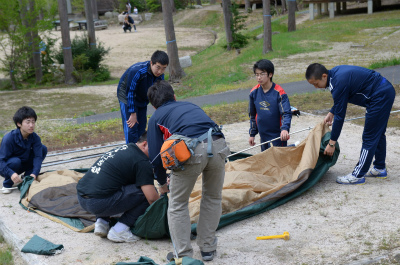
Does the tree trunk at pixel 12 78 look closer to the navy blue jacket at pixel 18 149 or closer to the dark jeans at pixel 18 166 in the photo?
the dark jeans at pixel 18 166

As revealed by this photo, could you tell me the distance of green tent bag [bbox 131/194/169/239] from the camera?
4.32 metres

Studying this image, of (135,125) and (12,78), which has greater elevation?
(135,125)

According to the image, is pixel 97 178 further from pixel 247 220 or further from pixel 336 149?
pixel 336 149

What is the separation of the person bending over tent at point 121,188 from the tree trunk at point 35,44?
59.7 feet

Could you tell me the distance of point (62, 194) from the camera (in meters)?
5.68

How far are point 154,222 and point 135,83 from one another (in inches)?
88.5

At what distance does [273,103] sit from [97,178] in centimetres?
239

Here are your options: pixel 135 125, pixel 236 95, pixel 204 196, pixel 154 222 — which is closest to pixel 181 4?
pixel 236 95

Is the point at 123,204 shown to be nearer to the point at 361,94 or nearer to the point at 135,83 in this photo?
the point at 135,83

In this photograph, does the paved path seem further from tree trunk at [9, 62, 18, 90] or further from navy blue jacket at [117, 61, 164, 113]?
tree trunk at [9, 62, 18, 90]

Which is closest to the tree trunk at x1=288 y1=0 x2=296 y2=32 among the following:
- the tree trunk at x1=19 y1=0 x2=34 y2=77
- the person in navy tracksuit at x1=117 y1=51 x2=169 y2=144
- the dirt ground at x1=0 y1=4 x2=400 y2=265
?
the tree trunk at x1=19 y1=0 x2=34 y2=77

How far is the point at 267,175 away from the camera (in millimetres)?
5719

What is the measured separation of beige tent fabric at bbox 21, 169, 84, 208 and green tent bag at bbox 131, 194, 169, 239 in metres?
1.77

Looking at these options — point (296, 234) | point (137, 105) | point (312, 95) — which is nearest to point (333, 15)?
point (312, 95)
